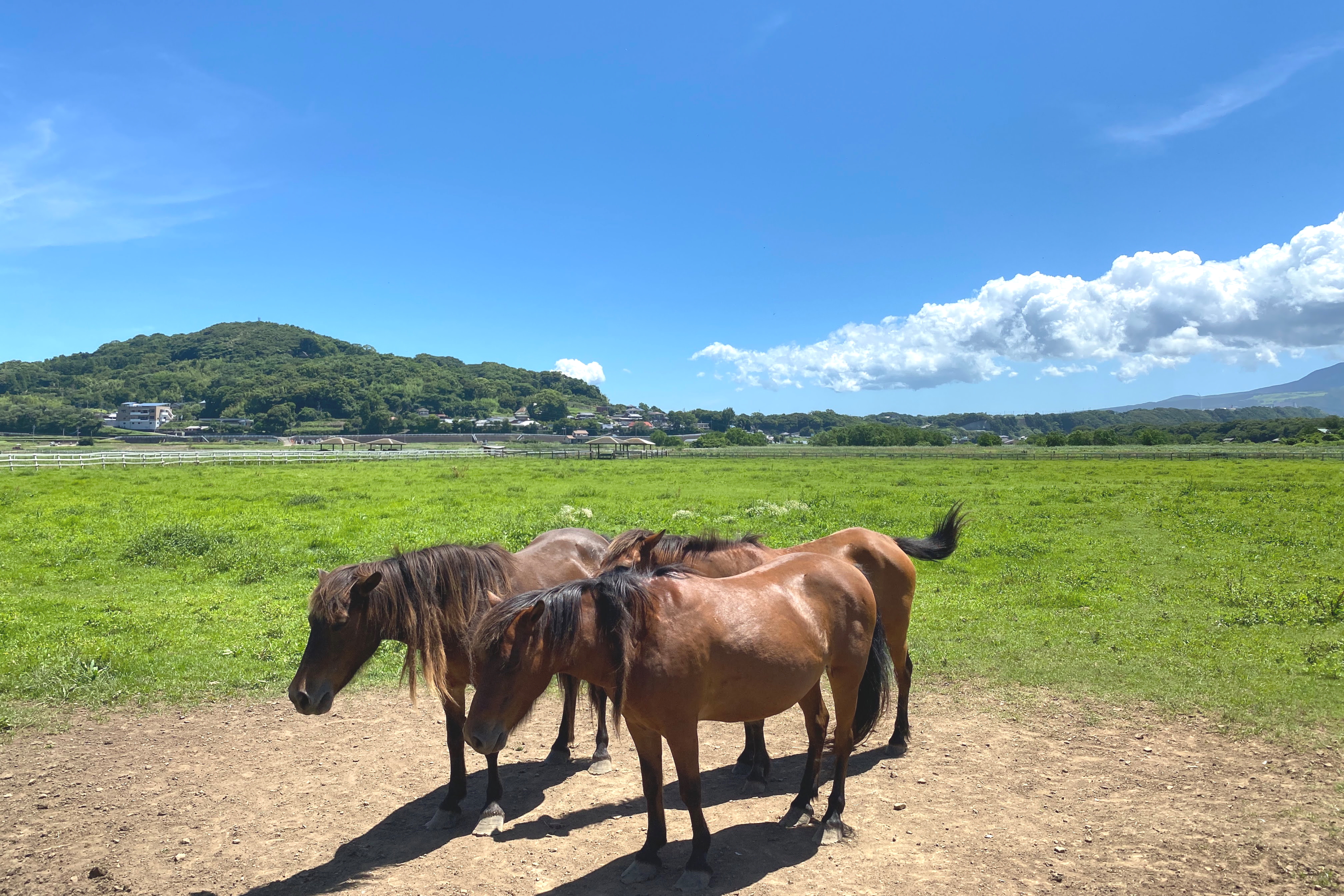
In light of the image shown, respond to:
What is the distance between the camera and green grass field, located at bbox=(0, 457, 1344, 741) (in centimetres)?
758

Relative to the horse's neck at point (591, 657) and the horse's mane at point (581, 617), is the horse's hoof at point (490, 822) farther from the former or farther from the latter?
the horse's neck at point (591, 657)

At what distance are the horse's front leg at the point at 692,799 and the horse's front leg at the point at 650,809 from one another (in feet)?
0.54

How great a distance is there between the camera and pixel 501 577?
527 centimetres

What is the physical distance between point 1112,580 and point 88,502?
25.5 meters

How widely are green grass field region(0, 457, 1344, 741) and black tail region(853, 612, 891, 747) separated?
280cm

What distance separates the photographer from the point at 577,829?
4.91 m

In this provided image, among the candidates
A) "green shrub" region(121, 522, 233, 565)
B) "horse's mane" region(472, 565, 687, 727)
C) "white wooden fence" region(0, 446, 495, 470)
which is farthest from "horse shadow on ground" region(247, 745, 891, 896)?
"white wooden fence" region(0, 446, 495, 470)

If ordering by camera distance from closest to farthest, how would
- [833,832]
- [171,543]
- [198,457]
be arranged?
[833,832]
[171,543]
[198,457]

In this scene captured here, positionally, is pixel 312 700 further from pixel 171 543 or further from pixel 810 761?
pixel 171 543

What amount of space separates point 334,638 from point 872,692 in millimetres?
3967

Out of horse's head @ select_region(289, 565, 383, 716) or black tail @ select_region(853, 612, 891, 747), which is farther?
black tail @ select_region(853, 612, 891, 747)

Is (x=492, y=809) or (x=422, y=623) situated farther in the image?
(x=492, y=809)

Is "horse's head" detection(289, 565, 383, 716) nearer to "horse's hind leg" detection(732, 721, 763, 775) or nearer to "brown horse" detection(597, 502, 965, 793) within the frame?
"brown horse" detection(597, 502, 965, 793)

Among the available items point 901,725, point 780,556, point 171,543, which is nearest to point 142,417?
point 171,543
